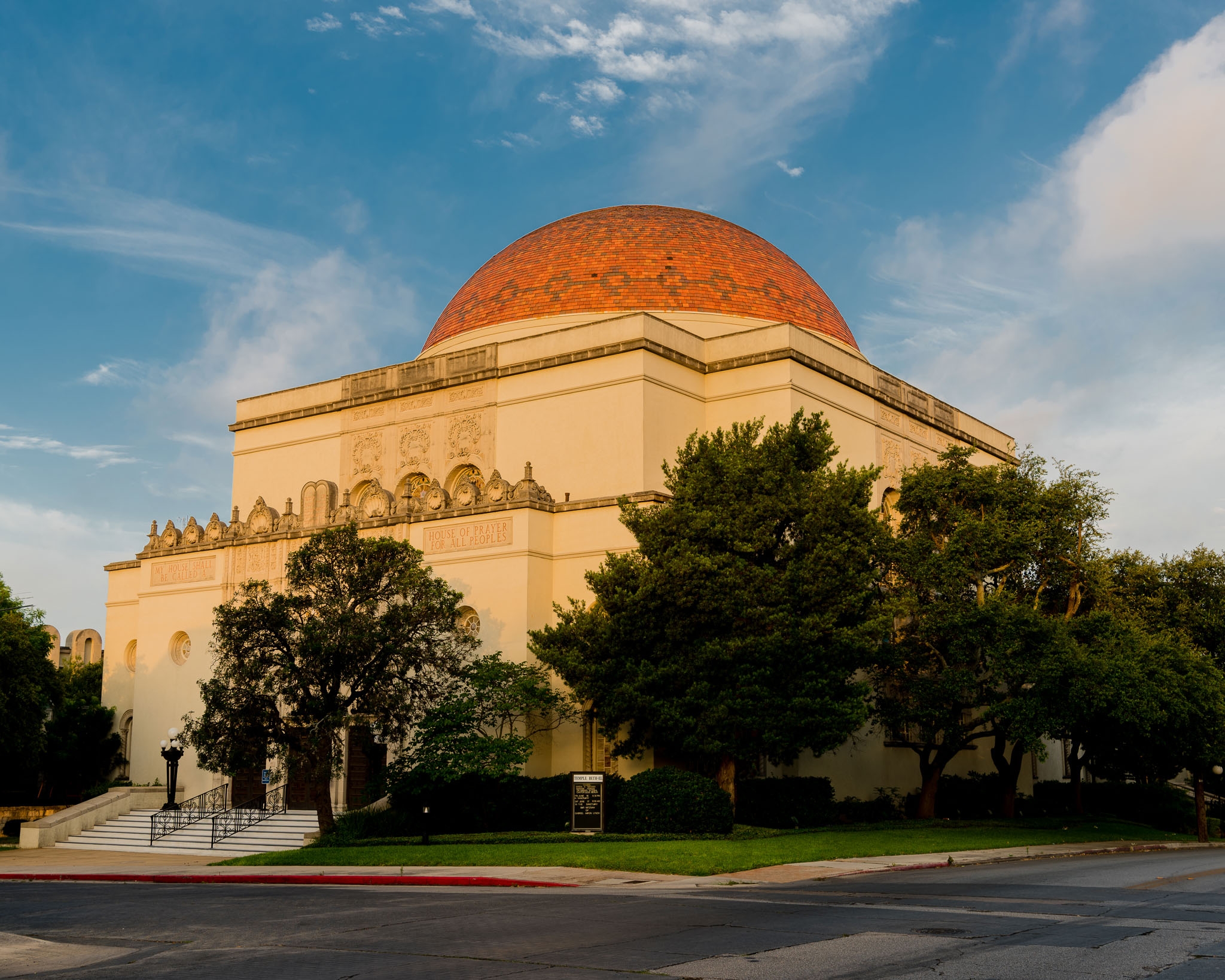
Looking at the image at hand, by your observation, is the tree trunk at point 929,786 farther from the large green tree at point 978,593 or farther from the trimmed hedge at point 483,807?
the trimmed hedge at point 483,807

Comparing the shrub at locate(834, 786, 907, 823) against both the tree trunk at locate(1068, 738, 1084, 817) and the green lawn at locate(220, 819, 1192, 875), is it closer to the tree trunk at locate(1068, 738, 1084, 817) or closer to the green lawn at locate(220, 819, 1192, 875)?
the green lawn at locate(220, 819, 1192, 875)

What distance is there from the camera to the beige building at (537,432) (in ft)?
109

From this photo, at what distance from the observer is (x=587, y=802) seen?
27.0 metres

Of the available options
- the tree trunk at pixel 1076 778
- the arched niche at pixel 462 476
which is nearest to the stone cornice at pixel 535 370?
the arched niche at pixel 462 476

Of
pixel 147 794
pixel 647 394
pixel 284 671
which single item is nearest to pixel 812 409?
pixel 647 394

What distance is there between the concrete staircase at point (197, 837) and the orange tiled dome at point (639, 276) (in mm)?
18066

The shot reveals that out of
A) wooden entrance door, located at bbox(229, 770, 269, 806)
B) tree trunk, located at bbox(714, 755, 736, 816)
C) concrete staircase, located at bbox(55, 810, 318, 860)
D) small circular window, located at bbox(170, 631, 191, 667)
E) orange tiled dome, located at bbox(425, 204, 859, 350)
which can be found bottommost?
concrete staircase, located at bbox(55, 810, 318, 860)

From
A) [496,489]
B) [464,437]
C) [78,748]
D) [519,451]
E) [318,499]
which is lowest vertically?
[78,748]

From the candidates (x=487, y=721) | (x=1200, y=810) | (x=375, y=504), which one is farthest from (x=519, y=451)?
(x=1200, y=810)

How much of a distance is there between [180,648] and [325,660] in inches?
551

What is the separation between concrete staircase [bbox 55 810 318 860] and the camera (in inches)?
1174

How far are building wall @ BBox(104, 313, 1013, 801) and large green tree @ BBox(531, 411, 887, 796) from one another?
157 inches

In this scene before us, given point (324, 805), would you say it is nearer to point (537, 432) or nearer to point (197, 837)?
point (197, 837)

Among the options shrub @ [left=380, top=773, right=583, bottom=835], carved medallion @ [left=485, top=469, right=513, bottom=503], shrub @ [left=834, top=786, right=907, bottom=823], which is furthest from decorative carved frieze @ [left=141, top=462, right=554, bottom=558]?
shrub @ [left=834, top=786, right=907, bottom=823]
